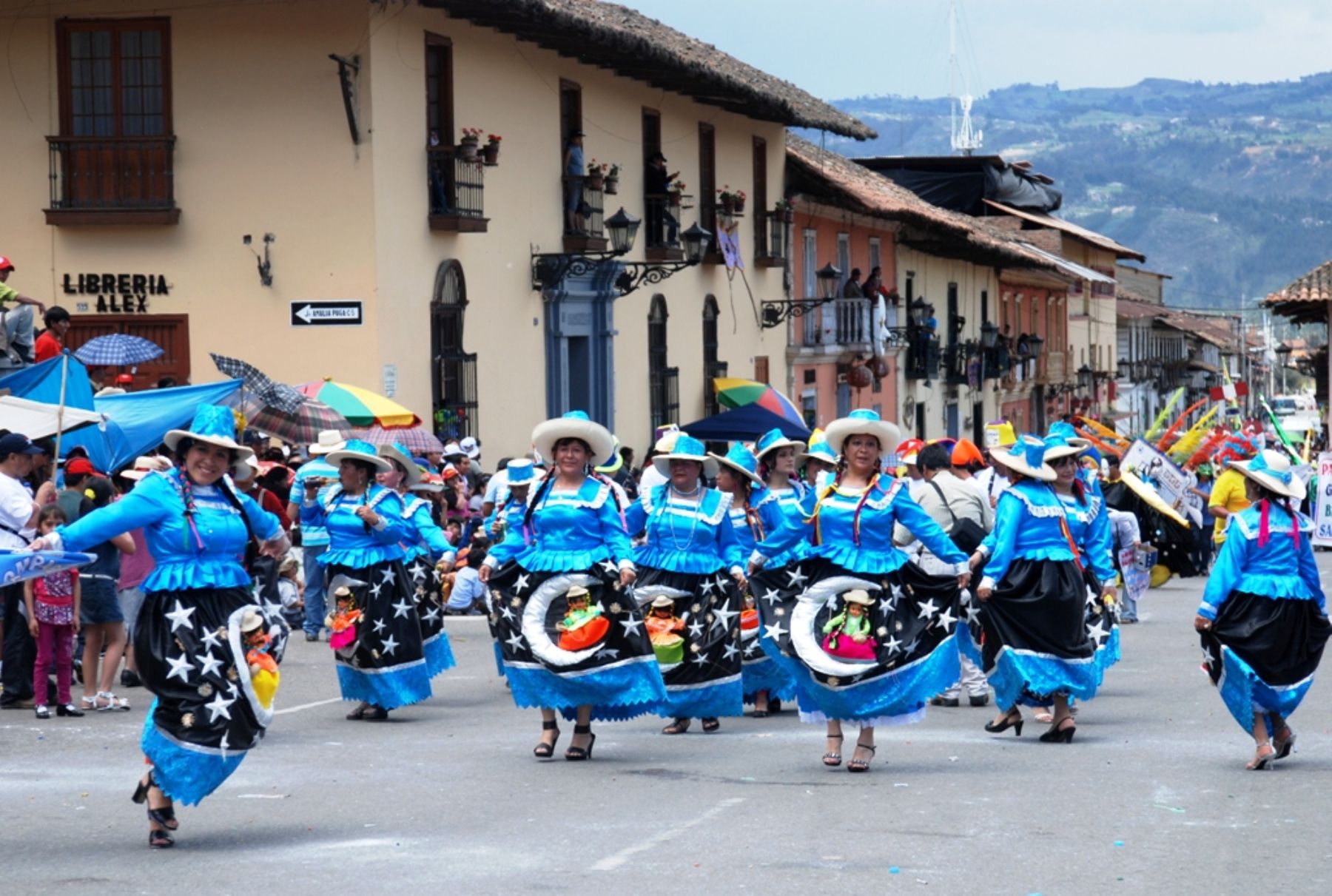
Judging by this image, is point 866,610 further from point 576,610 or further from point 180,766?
point 180,766

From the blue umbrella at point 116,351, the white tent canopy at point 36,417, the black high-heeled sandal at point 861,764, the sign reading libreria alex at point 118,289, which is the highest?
the sign reading libreria alex at point 118,289

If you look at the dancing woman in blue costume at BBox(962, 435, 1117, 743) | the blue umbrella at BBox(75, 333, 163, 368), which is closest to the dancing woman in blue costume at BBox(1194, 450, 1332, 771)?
the dancing woman in blue costume at BBox(962, 435, 1117, 743)

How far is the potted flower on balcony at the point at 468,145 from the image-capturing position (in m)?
22.8

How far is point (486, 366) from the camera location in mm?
24359

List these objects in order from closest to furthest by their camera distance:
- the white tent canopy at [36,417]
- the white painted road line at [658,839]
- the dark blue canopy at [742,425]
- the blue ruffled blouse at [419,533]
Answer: the white painted road line at [658,839]
the blue ruffled blouse at [419,533]
the white tent canopy at [36,417]
the dark blue canopy at [742,425]

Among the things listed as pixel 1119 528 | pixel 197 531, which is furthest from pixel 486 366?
pixel 197 531

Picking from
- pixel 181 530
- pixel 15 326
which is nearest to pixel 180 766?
pixel 181 530

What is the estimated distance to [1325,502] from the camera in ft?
82.3

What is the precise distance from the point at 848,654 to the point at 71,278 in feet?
41.4

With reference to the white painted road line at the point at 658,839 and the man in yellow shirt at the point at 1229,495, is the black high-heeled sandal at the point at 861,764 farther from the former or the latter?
the man in yellow shirt at the point at 1229,495

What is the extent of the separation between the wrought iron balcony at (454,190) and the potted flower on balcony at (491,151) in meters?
0.10

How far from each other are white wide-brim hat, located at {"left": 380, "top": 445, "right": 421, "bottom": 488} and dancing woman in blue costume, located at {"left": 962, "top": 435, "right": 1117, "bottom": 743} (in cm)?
362

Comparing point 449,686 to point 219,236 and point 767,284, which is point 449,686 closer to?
point 219,236

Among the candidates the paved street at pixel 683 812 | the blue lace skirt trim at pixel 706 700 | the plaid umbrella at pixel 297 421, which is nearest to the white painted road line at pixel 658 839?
the paved street at pixel 683 812
